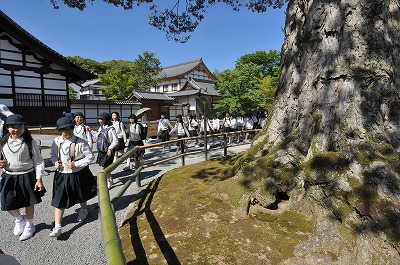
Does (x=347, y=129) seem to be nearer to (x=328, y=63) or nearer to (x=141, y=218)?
(x=328, y=63)

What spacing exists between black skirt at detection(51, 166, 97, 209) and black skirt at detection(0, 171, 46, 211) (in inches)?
9.4

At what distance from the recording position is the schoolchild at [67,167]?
354cm

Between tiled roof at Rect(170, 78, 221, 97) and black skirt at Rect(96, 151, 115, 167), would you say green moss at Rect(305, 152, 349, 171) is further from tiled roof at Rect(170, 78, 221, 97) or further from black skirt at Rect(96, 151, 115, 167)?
tiled roof at Rect(170, 78, 221, 97)

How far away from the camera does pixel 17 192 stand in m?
3.43

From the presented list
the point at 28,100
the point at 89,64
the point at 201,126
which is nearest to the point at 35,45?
the point at 28,100

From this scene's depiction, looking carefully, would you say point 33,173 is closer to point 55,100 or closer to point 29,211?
point 29,211

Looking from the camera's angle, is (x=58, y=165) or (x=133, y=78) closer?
(x=58, y=165)

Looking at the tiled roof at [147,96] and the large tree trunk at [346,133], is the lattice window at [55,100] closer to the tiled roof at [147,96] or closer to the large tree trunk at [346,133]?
the tiled roof at [147,96]

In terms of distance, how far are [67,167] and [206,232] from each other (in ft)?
7.44

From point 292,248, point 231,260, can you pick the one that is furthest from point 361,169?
point 231,260

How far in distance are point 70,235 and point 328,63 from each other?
4581mm

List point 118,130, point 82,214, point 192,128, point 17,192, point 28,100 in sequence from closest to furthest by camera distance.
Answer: point 17,192, point 82,214, point 118,130, point 192,128, point 28,100

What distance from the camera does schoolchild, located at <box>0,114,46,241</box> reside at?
11.1 feet

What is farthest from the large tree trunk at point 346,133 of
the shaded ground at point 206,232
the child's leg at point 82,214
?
the child's leg at point 82,214
